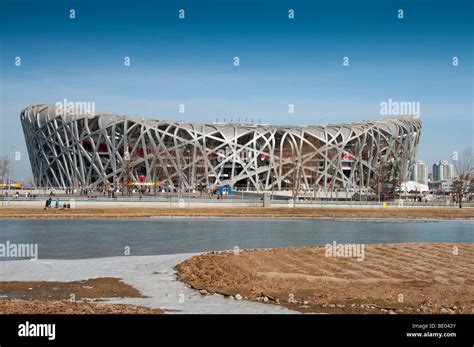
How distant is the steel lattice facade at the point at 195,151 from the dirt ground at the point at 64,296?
305 ft

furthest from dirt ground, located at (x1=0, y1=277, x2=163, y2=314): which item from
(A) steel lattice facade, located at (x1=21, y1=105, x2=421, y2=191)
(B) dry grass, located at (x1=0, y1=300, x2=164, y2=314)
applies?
(A) steel lattice facade, located at (x1=21, y1=105, x2=421, y2=191)

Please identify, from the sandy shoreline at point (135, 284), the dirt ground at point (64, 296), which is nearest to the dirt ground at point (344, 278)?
the sandy shoreline at point (135, 284)

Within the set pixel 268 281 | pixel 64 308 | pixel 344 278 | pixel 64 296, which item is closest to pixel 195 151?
pixel 344 278

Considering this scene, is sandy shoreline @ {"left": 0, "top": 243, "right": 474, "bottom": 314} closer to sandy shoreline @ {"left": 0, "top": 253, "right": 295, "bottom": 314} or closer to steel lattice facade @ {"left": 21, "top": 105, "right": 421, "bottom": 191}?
sandy shoreline @ {"left": 0, "top": 253, "right": 295, "bottom": 314}

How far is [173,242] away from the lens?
74.6ft

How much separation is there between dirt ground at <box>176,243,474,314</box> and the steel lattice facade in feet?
294

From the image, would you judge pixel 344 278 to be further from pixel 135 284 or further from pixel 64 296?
pixel 64 296

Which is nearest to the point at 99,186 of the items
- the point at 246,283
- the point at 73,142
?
the point at 73,142

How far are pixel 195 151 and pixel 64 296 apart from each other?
10310 cm

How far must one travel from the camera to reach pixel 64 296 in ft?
38.0

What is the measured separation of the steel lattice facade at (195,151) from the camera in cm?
11212

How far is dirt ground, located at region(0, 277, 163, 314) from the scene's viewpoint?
31.8 ft

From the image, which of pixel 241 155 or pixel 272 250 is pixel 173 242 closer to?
pixel 272 250
